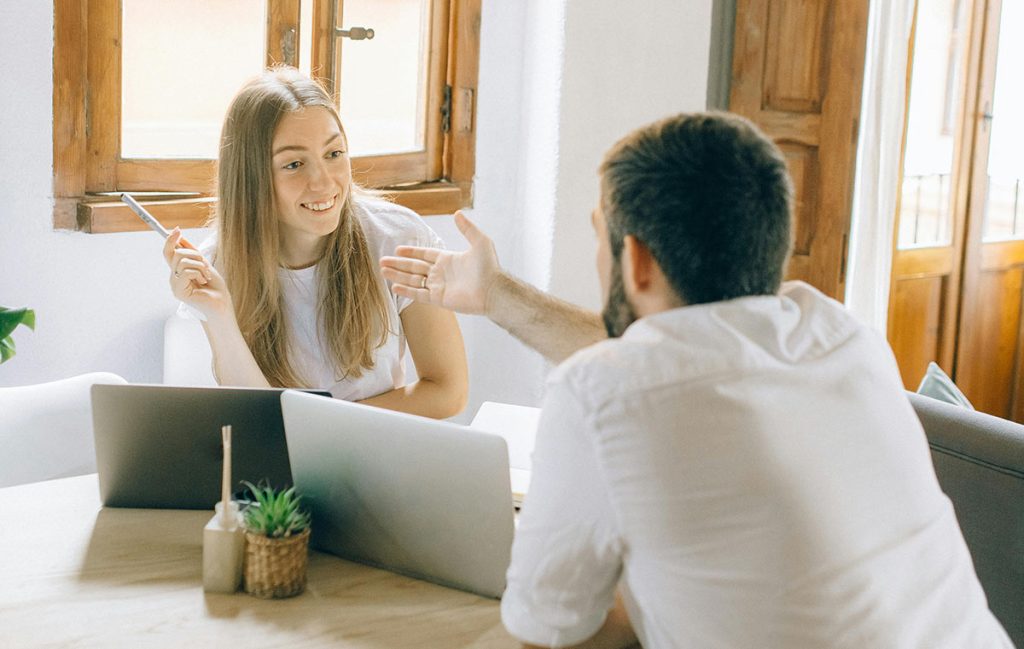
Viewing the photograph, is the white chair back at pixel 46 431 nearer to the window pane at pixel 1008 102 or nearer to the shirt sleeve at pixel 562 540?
the shirt sleeve at pixel 562 540

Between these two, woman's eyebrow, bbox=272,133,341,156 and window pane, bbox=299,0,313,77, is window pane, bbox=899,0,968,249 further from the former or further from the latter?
woman's eyebrow, bbox=272,133,341,156

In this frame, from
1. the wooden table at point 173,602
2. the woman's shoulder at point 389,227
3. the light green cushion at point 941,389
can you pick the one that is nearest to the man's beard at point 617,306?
the wooden table at point 173,602

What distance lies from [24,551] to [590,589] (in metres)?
0.82

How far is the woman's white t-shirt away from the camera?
90.4 inches

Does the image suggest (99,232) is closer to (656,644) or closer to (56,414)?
(56,414)

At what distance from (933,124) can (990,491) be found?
9.25ft

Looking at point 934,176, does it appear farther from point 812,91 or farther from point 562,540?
point 562,540

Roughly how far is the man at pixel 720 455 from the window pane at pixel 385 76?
7.13 ft

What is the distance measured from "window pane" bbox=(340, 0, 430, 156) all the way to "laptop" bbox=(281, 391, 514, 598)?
1867 mm

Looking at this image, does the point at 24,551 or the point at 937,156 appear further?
the point at 937,156

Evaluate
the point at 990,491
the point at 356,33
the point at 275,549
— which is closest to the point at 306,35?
the point at 356,33

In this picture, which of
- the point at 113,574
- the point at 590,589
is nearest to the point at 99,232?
the point at 113,574

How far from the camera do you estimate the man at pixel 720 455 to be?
106 centimetres

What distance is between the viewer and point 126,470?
1658 mm
